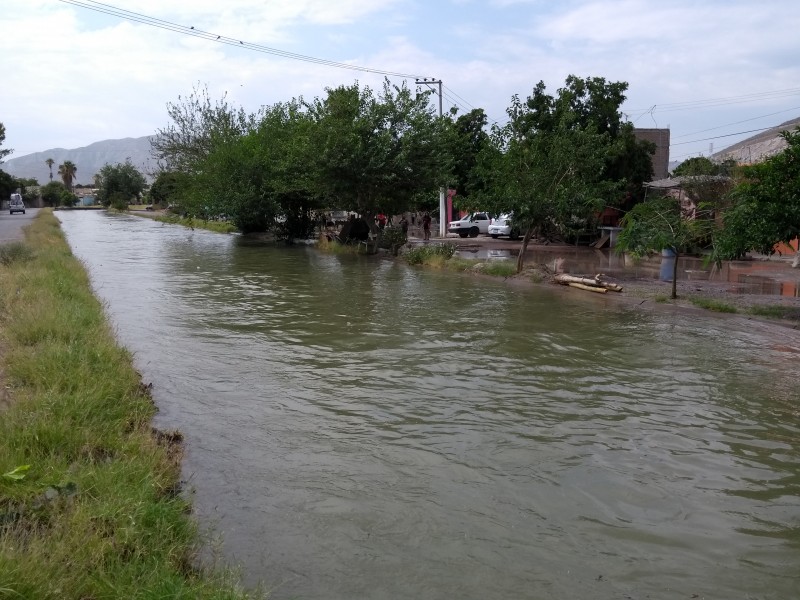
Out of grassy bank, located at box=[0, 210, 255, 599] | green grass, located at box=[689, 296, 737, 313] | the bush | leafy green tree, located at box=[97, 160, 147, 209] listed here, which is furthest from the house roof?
leafy green tree, located at box=[97, 160, 147, 209]

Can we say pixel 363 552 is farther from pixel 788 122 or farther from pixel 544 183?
pixel 788 122

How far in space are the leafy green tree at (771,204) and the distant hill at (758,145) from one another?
17873mm

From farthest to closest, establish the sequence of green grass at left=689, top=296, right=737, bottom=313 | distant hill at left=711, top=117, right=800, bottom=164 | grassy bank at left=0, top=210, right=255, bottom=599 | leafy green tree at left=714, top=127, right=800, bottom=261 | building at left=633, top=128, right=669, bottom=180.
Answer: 1. building at left=633, top=128, right=669, bottom=180
2. distant hill at left=711, top=117, right=800, bottom=164
3. green grass at left=689, top=296, right=737, bottom=313
4. leafy green tree at left=714, top=127, right=800, bottom=261
5. grassy bank at left=0, top=210, right=255, bottom=599

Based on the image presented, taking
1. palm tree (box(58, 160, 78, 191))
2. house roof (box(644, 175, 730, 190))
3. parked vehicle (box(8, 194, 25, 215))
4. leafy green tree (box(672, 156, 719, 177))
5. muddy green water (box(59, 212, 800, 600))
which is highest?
palm tree (box(58, 160, 78, 191))

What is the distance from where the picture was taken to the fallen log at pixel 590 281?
63.2ft

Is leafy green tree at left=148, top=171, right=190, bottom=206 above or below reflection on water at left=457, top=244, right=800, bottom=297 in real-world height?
above

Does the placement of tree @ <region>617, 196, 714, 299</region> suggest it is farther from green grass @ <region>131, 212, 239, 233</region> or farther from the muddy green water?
green grass @ <region>131, 212, 239, 233</region>

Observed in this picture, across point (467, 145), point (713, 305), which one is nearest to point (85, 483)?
point (713, 305)

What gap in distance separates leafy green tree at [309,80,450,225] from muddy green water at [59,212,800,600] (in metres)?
13.3

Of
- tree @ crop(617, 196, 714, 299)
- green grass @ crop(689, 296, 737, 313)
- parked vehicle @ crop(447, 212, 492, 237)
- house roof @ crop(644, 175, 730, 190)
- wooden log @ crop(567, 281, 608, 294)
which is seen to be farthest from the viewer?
parked vehicle @ crop(447, 212, 492, 237)

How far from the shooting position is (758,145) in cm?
3428

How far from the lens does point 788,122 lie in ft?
118

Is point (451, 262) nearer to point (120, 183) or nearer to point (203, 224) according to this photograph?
point (203, 224)

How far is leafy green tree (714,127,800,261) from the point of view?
44.7 feet
